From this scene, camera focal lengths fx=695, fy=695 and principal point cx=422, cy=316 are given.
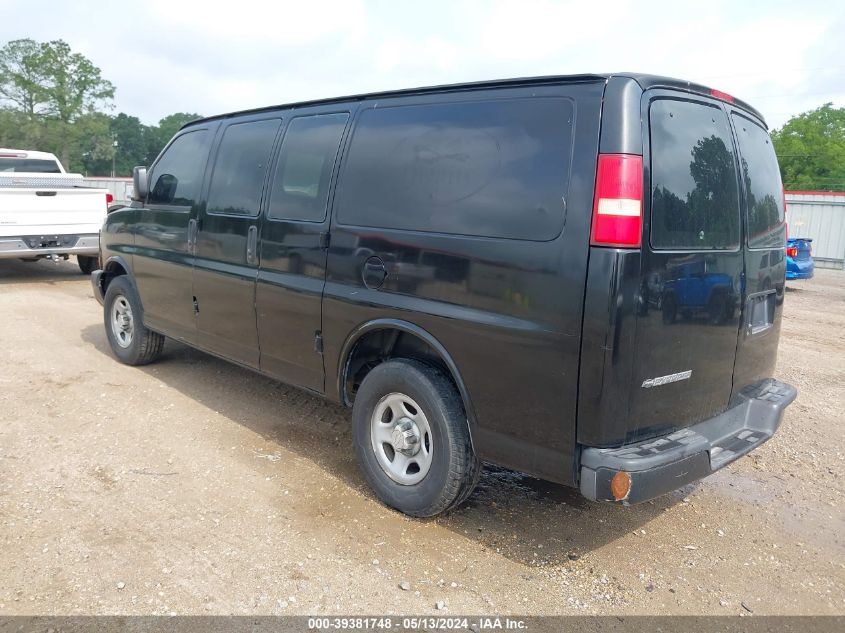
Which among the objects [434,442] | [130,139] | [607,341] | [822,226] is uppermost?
[130,139]

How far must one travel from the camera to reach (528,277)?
10.1 feet

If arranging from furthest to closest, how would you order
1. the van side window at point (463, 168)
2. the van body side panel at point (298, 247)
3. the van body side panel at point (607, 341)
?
the van body side panel at point (298, 247), the van side window at point (463, 168), the van body side panel at point (607, 341)

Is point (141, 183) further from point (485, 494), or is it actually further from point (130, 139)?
point (130, 139)

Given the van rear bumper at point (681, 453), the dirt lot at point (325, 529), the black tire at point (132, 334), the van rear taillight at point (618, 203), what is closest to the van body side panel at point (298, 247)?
the dirt lot at point (325, 529)

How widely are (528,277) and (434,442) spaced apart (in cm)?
103

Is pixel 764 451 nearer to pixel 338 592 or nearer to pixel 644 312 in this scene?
pixel 644 312

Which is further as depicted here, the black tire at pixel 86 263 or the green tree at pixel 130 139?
the green tree at pixel 130 139

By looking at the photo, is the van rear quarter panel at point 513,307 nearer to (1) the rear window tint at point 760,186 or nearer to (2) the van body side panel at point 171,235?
(1) the rear window tint at point 760,186

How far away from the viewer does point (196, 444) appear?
4754 mm

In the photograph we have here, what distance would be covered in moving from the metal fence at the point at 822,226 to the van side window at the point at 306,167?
17785mm

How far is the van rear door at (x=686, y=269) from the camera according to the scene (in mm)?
3014

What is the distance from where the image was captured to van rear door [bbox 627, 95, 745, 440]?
3.01m

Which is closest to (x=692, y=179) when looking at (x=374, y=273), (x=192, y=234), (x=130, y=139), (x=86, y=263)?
(x=374, y=273)

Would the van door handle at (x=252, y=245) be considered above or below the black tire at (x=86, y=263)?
above
